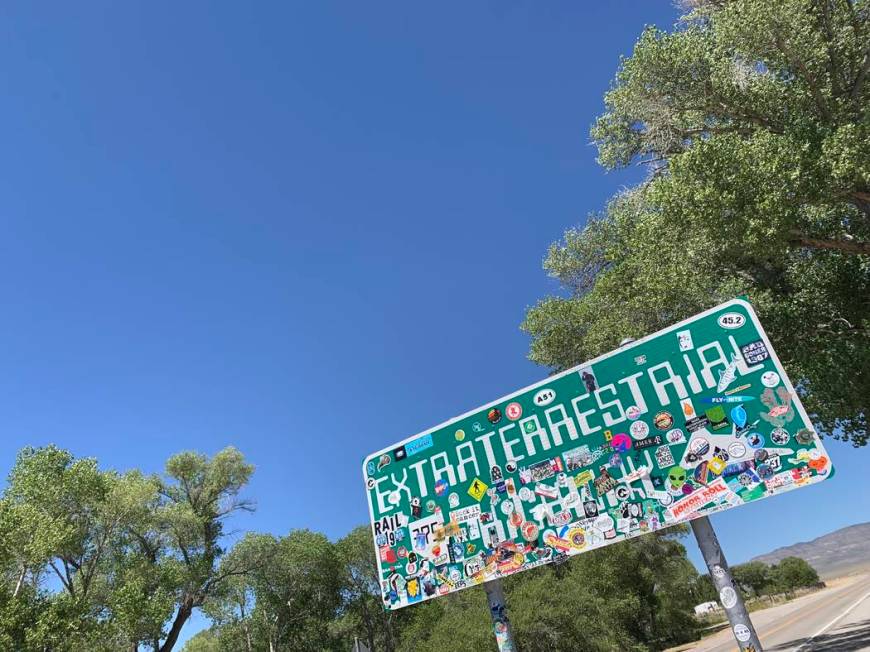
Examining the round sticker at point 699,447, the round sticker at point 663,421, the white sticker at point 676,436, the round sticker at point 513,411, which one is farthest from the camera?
the round sticker at point 513,411

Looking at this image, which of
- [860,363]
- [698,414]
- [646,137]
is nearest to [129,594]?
[698,414]

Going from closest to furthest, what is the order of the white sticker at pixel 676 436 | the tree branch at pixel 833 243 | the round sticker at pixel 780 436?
the round sticker at pixel 780 436 → the white sticker at pixel 676 436 → the tree branch at pixel 833 243

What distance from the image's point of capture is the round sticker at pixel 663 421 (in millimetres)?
5992

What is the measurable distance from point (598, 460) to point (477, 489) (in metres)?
1.83

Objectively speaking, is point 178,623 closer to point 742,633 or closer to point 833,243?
point 742,633

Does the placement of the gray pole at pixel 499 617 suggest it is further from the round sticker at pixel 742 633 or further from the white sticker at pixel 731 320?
the white sticker at pixel 731 320

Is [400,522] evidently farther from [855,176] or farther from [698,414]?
[855,176]

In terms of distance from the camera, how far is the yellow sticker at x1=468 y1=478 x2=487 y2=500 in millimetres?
7168

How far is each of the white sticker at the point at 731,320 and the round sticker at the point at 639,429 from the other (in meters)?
1.53

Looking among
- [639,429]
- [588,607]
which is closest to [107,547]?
[588,607]

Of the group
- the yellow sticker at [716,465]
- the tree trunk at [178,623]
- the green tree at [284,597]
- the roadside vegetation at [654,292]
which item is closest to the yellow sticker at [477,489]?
the yellow sticker at [716,465]

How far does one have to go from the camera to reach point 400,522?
7832 millimetres

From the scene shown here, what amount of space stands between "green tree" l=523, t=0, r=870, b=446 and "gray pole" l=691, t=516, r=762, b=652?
22.3ft

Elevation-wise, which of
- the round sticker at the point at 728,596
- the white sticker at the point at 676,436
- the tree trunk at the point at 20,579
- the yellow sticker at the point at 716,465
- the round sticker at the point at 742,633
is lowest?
the round sticker at the point at 742,633
